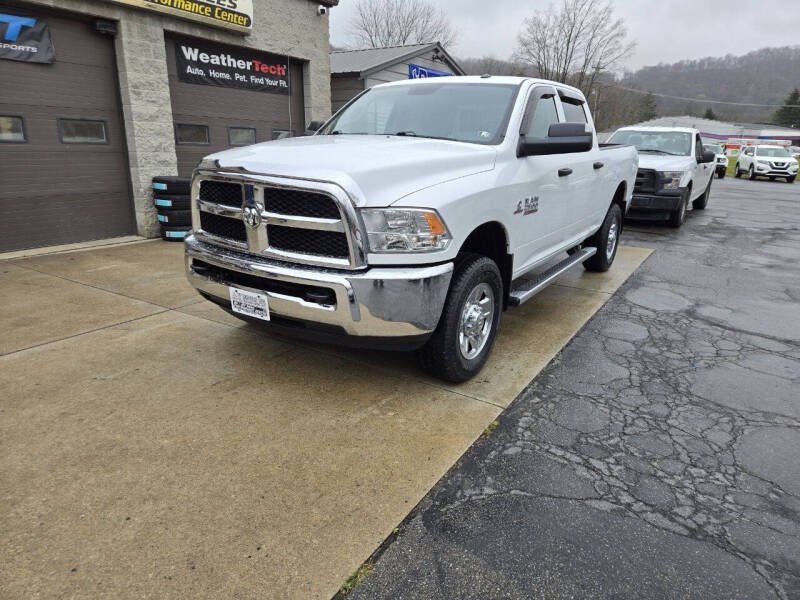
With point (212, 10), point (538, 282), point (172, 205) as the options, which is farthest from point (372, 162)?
point (212, 10)

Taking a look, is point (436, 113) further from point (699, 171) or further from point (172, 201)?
point (699, 171)

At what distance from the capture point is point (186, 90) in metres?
8.75

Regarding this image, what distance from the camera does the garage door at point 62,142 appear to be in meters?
6.87

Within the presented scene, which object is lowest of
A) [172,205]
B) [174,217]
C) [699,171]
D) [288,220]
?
[174,217]

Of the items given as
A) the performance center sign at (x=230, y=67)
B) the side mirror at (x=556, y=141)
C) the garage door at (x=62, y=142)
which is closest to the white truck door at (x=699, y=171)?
the performance center sign at (x=230, y=67)

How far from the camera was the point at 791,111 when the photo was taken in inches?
3095

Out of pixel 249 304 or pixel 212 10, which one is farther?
pixel 212 10

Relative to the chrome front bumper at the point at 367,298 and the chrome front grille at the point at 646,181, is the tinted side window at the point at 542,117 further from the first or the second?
the chrome front grille at the point at 646,181

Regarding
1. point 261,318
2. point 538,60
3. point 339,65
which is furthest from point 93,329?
point 538,60

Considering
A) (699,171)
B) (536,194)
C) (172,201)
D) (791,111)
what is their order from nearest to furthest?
(536,194), (172,201), (699,171), (791,111)

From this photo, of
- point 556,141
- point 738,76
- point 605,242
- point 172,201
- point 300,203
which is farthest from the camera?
point 738,76

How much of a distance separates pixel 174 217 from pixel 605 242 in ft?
20.1

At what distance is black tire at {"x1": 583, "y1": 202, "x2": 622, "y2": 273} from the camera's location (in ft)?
20.9

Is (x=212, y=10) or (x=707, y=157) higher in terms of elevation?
(x=212, y=10)
